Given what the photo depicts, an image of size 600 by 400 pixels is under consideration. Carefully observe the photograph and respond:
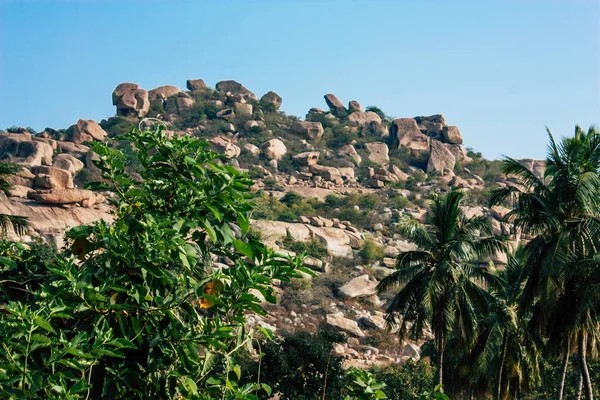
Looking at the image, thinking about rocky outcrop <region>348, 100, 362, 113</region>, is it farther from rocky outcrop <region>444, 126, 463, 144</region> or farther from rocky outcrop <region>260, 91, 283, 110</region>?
rocky outcrop <region>444, 126, 463, 144</region>

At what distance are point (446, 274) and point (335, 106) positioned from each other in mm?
65442

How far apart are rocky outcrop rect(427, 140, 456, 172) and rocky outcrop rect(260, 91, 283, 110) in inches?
807

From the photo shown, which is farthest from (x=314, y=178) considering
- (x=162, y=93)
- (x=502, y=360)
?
(x=502, y=360)

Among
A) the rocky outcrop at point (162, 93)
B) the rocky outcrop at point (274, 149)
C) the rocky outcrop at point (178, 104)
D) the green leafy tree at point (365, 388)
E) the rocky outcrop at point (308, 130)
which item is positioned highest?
the rocky outcrop at point (162, 93)

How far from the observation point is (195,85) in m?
76.6

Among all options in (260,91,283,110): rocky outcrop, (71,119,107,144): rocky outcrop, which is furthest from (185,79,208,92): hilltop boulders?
(71,119,107,144): rocky outcrop

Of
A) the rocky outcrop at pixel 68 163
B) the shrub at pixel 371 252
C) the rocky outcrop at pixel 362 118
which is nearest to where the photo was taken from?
the shrub at pixel 371 252

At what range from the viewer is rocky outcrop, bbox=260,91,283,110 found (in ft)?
254

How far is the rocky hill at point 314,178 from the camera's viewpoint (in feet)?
115

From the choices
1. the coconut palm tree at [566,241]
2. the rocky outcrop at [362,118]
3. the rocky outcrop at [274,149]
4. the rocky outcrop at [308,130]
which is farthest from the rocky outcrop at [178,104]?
the coconut palm tree at [566,241]

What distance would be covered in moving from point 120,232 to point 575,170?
499 inches

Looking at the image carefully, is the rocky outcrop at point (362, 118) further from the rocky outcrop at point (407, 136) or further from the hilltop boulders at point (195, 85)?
the hilltop boulders at point (195, 85)

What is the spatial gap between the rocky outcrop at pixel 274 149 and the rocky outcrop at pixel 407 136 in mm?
12982

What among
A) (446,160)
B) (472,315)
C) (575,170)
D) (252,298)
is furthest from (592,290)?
(446,160)
